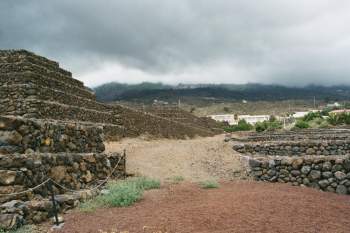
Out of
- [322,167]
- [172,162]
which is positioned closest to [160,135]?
[172,162]

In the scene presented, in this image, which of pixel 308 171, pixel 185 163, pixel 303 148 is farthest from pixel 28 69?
pixel 308 171

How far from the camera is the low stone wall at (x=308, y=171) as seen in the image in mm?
11133

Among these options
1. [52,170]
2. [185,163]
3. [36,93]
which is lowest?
[185,163]

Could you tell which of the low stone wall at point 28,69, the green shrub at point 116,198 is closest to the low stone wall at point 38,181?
the green shrub at point 116,198

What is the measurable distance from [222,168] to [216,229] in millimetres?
8812

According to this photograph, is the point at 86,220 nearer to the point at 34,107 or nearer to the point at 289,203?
the point at 289,203

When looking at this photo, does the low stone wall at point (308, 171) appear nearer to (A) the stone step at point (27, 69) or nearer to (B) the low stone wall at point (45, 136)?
(B) the low stone wall at point (45, 136)

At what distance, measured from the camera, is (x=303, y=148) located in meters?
A: 17.4

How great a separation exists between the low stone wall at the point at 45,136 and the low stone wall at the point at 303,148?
8.51 metres

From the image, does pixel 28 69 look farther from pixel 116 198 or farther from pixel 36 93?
pixel 116 198

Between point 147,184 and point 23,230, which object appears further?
point 147,184

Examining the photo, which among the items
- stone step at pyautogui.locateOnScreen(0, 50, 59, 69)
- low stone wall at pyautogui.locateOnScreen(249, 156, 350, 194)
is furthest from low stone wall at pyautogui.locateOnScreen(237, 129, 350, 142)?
stone step at pyautogui.locateOnScreen(0, 50, 59, 69)

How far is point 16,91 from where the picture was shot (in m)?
16.4

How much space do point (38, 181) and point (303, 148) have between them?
12385 mm
